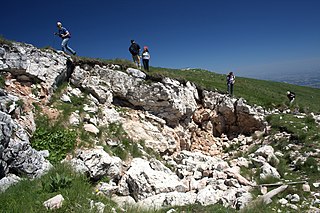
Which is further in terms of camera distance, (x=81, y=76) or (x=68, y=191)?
(x=81, y=76)

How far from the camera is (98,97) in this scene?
1714 cm

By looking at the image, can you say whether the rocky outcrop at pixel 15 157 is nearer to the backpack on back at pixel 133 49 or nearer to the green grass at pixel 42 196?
the green grass at pixel 42 196

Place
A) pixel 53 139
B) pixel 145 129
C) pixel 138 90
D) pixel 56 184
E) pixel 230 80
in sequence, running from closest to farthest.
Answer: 1. pixel 56 184
2. pixel 53 139
3. pixel 145 129
4. pixel 138 90
5. pixel 230 80

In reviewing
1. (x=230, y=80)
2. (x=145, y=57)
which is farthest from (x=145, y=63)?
(x=230, y=80)

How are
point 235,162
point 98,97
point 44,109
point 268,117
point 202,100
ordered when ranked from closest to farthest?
point 44,109 → point 235,162 → point 98,97 → point 268,117 → point 202,100

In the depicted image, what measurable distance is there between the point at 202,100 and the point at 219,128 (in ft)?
11.4

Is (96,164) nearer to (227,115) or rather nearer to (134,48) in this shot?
(134,48)

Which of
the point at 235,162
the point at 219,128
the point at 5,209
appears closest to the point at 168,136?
the point at 235,162

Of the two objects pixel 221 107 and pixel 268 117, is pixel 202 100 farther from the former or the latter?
pixel 268 117

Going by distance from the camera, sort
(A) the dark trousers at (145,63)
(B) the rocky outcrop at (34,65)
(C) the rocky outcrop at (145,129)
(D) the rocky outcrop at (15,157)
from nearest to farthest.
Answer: (D) the rocky outcrop at (15,157) → (C) the rocky outcrop at (145,129) → (B) the rocky outcrop at (34,65) → (A) the dark trousers at (145,63)

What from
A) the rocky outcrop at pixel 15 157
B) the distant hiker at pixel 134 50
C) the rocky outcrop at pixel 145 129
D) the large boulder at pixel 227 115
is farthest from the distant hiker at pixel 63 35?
the large boulder at pixel 227 115

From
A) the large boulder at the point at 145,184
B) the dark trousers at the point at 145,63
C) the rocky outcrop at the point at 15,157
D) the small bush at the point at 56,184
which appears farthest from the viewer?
the dark trousers at the point at 145,63

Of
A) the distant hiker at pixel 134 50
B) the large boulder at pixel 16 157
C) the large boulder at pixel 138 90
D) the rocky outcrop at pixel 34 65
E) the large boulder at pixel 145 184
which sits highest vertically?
the distant hiker at pixel 134 50

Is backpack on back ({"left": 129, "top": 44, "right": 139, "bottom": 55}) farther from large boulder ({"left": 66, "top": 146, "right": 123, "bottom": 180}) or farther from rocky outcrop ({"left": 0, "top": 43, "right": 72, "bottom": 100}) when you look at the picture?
large boulder ({"left": 66, "top": 146, "right": 123, "bottom": 180})
